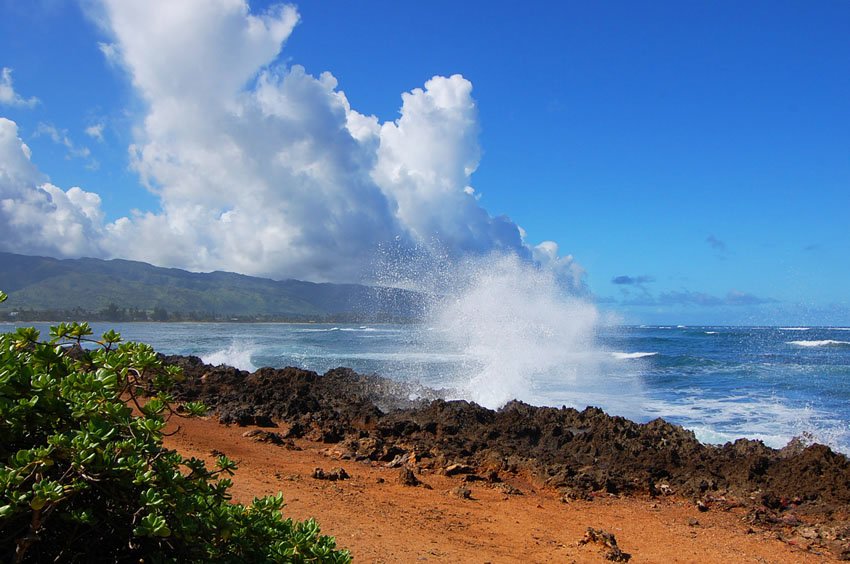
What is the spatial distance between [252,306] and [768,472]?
653 feet

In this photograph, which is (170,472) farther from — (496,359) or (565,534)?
(496,359)

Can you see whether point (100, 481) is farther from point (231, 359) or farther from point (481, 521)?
point (231, 359)

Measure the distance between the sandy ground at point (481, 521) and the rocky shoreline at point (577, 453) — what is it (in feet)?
1.07

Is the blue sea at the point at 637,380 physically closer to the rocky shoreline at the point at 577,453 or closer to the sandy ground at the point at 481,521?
the rocky shoreline at the point at 577,453

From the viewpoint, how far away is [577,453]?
8.88 metres

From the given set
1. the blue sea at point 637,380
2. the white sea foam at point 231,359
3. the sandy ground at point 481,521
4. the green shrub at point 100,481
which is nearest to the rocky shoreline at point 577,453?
the sandy ground at point 481,521

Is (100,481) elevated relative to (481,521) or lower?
elevated

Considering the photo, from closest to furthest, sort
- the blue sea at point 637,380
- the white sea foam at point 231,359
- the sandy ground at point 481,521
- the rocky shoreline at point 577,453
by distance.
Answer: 1. the sandy ground at point 481,521
2. the rocky shoreline at point 577,453
3. the blue sea at point 637,380
4. the white sea foam at point 231,359

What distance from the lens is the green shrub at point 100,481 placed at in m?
1.71

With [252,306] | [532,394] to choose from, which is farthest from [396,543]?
[252,306]

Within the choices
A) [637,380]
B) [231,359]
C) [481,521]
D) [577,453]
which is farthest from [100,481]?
[231,359]

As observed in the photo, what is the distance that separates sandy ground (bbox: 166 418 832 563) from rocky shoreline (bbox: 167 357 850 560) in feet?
1.07

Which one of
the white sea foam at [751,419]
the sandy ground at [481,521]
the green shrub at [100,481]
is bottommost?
the sandy ground at [481,521]

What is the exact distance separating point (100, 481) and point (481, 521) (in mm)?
4863
